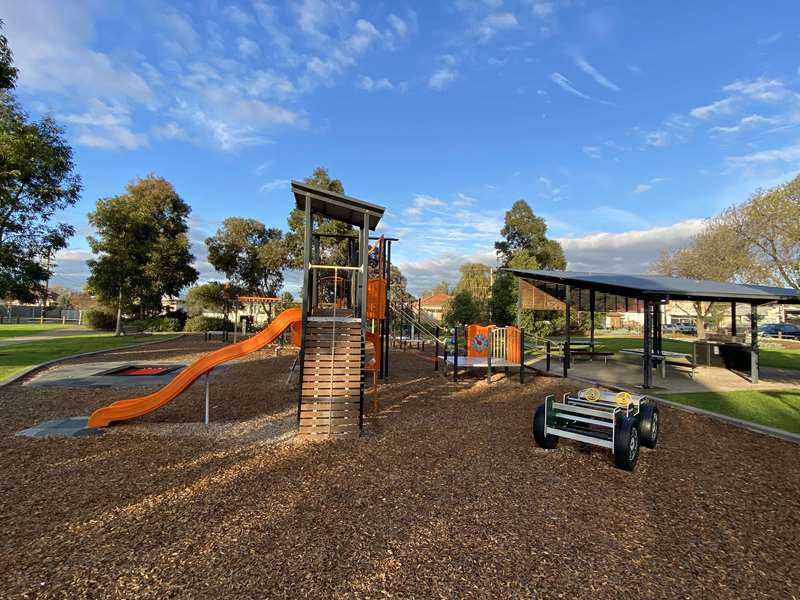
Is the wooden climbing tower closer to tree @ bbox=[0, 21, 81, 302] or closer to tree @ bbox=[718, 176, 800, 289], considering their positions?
tree @ bbox=[0, 21, 81, 302]

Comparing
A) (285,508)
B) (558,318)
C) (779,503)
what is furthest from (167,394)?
(558,318)

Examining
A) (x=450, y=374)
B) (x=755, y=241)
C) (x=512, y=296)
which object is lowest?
(x=450, y=374)

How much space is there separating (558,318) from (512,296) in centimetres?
521

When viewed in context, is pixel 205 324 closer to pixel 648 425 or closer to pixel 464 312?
pixel 464 312

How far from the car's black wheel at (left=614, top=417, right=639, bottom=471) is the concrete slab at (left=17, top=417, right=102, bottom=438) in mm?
7297

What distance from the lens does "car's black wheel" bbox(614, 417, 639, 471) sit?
4938 millimetres

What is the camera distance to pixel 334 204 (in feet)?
25.1

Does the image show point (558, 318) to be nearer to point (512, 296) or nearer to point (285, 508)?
point (512, 296)

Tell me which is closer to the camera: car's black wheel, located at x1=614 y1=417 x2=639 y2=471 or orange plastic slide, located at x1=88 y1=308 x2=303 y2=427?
car's black wheel, located at x1=614 y1=417 x2=639 y2=471

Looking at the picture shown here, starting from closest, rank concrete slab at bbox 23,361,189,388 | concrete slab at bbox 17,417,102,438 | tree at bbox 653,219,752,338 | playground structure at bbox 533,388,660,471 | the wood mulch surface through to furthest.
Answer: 1. the wood mulch surface
2. playground structure at bbox 533,388,660,471
3. concrete slab at bbox 17,417,102,438
4. concrete slab at bbox 23,361,189,388
5. tree at bbox 653,219,752,338

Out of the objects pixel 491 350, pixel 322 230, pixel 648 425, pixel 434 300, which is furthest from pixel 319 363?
pixel 434 300

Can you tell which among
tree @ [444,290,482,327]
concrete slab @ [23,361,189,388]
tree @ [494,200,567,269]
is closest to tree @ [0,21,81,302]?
concrete slab @ [23,361,189,388]

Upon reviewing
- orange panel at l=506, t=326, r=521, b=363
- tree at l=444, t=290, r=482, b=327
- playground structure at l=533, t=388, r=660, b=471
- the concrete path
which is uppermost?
tree at l=444, t=290, r=482, b=327

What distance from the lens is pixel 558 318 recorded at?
30266mm
